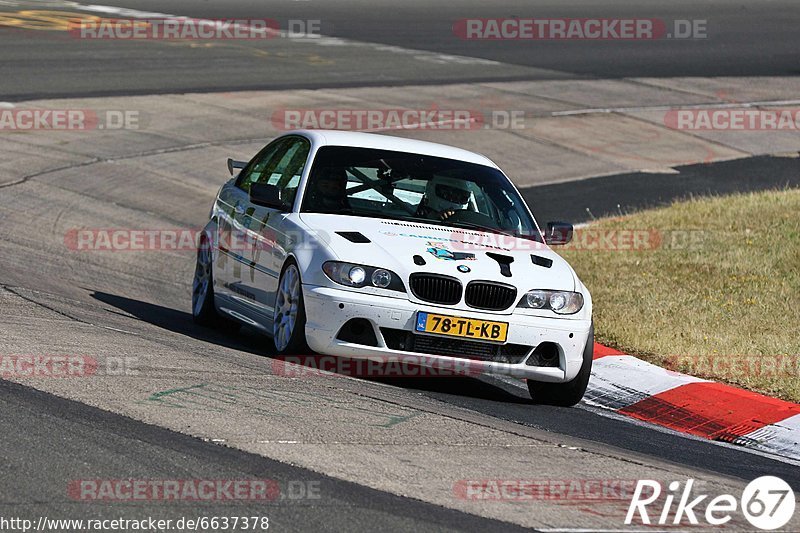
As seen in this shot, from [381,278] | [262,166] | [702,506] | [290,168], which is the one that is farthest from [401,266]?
[702,506]

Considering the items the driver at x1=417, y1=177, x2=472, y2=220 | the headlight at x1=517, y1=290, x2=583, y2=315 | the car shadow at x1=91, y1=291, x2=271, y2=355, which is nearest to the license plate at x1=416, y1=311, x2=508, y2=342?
the headlight at x1=517, y1=290, x2=583, y2=315

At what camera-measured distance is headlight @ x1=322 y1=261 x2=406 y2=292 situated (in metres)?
8.28

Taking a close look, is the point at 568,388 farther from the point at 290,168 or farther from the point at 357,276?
the point at 290,168

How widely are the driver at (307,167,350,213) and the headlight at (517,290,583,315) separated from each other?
1486 mm

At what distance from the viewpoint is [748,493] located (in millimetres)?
6258

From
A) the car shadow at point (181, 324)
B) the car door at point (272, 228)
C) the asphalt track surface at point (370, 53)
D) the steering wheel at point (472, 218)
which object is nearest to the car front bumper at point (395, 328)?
the car door at point (272, 228)

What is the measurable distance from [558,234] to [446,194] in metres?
0.81

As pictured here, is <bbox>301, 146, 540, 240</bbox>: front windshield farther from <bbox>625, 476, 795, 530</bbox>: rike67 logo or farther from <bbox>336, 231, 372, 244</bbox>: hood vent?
<bbox>625, 476, 795, 530</bbox>: rike67 logo

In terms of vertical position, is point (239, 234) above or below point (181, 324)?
above

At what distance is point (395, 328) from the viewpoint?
8234 millimetres

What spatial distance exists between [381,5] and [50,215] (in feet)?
83.9

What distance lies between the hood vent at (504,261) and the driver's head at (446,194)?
80cm

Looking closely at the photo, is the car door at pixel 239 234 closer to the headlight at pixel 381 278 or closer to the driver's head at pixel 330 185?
the driver's head at pixel 330 185

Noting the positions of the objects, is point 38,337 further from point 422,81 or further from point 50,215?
point 422,81
